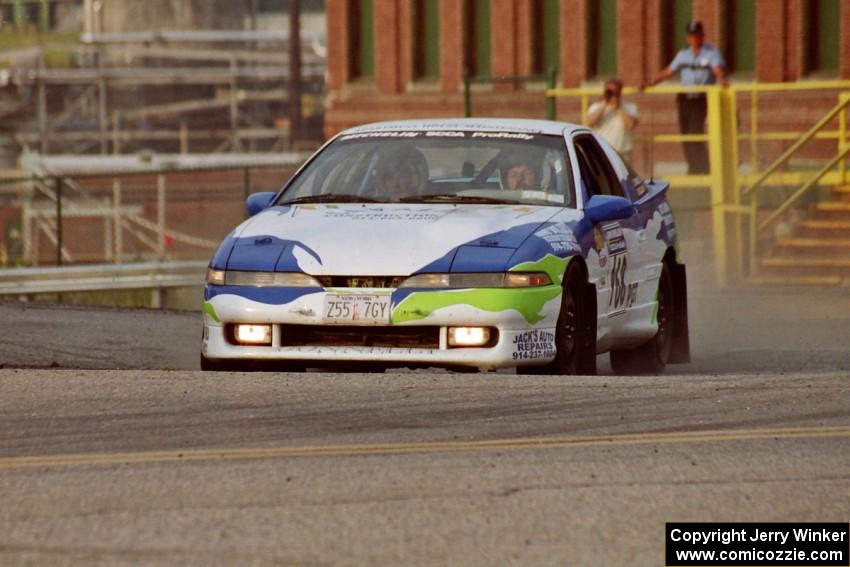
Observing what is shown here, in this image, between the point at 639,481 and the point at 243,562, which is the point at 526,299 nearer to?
the point at 639,481

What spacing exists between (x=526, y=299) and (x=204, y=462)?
9.36 feet

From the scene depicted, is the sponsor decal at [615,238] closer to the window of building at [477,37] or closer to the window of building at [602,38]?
the window of building at [602,38]

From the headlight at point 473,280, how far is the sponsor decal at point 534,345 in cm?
26

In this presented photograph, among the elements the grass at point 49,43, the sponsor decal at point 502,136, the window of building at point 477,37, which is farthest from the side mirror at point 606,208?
the grass at point 49,43

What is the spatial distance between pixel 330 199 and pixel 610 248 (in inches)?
62.3

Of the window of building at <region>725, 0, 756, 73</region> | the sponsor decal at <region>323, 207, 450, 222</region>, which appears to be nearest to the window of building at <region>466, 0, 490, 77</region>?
the window of building at <region>725, 0, 756, 73</region>

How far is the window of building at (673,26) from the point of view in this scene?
38.5 metres

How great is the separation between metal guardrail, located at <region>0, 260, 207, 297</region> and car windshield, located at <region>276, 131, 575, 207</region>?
1230 cm

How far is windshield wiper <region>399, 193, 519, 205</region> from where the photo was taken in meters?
11.1

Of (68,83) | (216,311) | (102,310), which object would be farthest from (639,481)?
(68,83)

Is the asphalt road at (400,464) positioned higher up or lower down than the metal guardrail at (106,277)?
higher up

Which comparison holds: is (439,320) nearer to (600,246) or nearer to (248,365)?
(248,365)

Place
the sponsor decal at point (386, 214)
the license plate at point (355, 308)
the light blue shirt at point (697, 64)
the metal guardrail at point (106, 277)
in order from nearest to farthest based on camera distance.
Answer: the license plate at point (355, 308)
the sponsor decal at point (386, 214)
the metal guardrail at point (106, 277)
the light blue shirt at point (697, 64)

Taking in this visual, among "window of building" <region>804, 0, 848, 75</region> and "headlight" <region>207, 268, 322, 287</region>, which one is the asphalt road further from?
"window of building" <region>804, 0, 848, 75</region>
